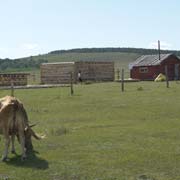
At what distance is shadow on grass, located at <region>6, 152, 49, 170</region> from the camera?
12.5m

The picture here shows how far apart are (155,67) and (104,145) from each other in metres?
55.5

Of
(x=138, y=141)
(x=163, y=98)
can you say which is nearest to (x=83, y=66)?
(x=163, y=98)

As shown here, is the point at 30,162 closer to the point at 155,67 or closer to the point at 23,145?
the point at 23,145

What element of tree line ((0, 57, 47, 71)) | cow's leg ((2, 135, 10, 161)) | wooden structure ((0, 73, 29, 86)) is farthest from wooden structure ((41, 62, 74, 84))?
tree line ((0, 57, 47, 71))

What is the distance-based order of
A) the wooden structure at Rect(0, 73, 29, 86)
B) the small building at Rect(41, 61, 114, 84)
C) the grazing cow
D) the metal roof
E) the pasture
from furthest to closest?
1. the metal roof
2. the small building at Rect(41, 61, 114, 84)
3. the wooden structure at Rect(0, 73, 29, 86)
4. the grazing cow
5. the pasture

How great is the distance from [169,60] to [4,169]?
201 feet

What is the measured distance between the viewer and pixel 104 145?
15.4 meters

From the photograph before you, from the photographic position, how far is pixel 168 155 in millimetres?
13570

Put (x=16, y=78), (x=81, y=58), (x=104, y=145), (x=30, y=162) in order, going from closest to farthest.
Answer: (x=30, y=162)
(x=104, y=145)
(x=16, y=78)
(x=81, y=58)

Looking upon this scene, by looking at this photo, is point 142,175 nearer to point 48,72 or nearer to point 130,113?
point 130,113

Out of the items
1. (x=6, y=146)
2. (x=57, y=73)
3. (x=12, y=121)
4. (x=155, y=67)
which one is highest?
(x=155, y=67)

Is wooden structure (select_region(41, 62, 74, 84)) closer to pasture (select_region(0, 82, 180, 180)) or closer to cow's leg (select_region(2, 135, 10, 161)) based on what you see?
pasture (select_region(0, 82, 180, 180))

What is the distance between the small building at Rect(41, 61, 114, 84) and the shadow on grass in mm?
53596

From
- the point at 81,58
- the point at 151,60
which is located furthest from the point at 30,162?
the point at 81,58
